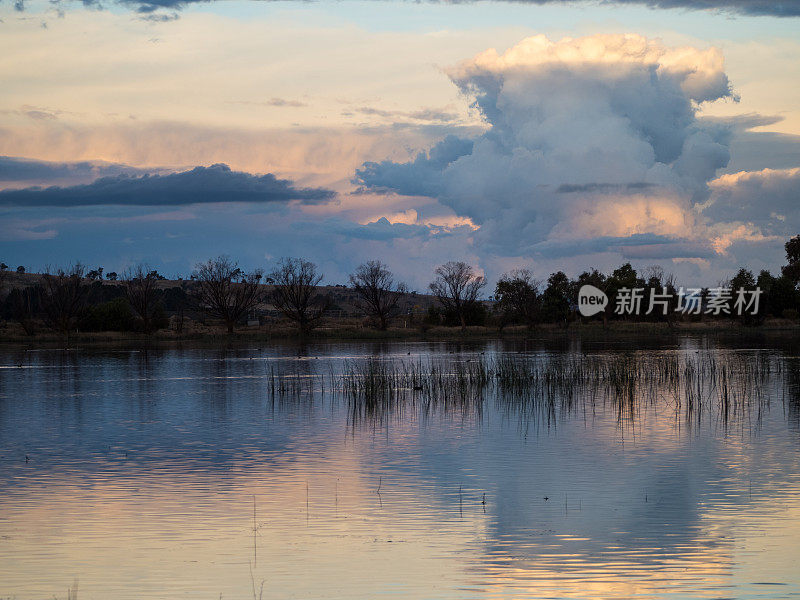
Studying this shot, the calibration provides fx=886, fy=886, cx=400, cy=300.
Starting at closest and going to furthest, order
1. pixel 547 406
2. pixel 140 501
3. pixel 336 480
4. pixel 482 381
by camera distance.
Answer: pixel 140 501, pixel 336 480, pixel 547 406, pixel 482 381

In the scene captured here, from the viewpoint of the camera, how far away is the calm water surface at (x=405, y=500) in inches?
447

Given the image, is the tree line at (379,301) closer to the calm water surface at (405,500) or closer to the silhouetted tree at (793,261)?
the silhouetted tree at (793,261)

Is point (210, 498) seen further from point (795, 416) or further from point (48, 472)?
point (795, 416)

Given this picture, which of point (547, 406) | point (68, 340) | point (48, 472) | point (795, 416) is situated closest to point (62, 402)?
point (48, 472)

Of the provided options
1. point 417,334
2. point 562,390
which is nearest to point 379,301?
point 417,334

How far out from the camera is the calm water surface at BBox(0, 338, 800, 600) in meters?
11.4

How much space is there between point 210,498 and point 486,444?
854 centimetres

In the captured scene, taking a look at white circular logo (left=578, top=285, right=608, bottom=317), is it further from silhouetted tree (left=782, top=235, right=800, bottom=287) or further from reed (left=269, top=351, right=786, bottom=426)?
reed (left=269, top=351, right=786, bottom=426)

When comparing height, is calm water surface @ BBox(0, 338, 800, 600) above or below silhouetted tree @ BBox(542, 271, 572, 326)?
below

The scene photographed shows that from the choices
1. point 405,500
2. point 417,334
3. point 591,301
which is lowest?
point 405,500

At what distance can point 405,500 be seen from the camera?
16.1 metres

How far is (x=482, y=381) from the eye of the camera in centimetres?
3781

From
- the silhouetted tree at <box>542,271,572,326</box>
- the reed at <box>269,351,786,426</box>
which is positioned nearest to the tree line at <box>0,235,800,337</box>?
the silhouetted tree at <box>542,271,572,326</box>

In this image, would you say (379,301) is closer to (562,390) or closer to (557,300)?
(557,300)
